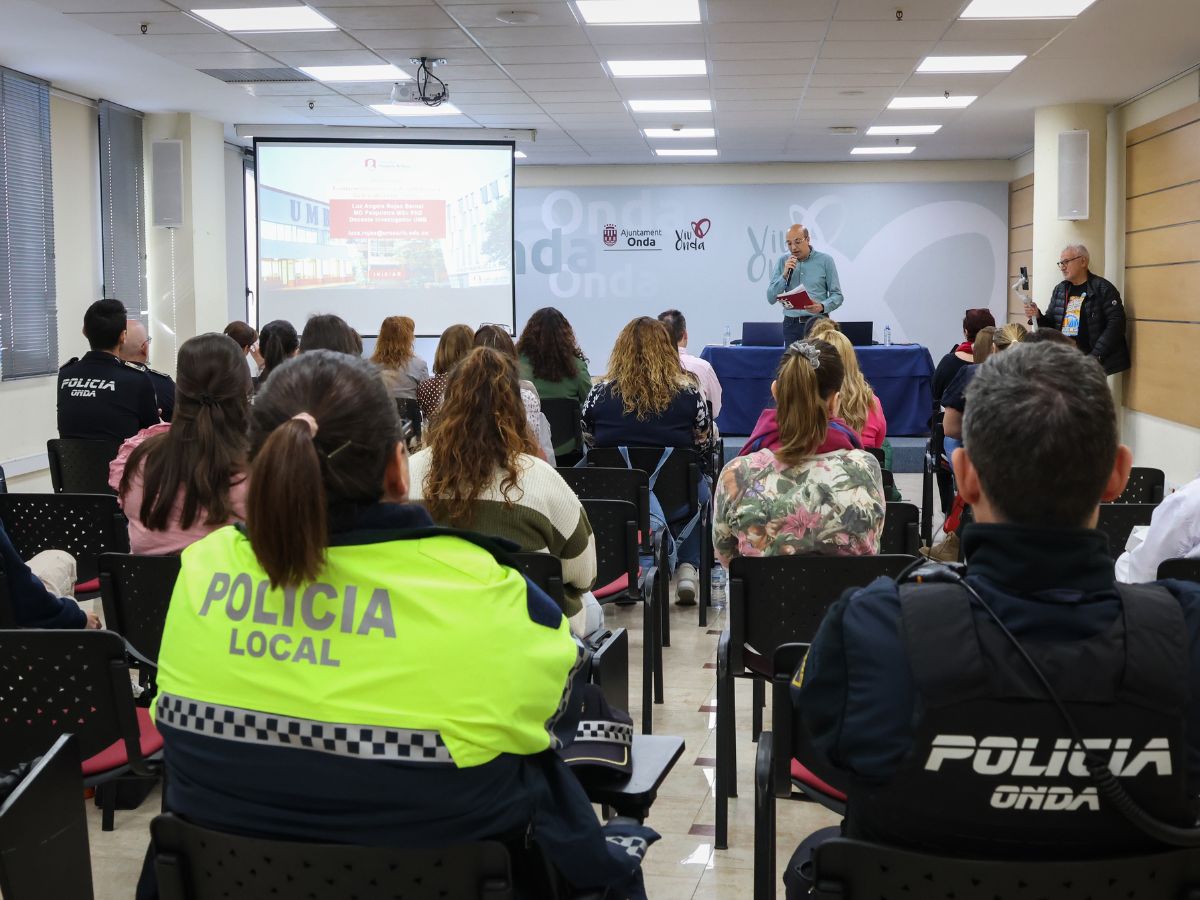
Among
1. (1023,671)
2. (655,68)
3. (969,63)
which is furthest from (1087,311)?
(1023,671)

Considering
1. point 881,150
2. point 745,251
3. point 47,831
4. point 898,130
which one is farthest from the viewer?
point 745,251

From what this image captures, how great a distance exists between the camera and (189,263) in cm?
1087

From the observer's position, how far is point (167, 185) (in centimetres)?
1036

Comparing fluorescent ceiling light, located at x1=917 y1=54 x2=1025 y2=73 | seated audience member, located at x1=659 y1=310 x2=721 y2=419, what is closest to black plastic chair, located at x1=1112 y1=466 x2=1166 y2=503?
Answer: seated audience member, located at x1=659 y1=310 x2=721 y2=419

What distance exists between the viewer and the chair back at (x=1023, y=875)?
120 cm

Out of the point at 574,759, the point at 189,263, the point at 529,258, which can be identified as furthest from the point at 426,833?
the point at 529,258

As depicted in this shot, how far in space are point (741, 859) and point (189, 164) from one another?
958 cm

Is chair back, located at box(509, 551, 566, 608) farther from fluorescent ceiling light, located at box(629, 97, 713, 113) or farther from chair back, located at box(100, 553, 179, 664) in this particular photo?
fluorescent ceiling light, located at box(629, 97, 713, 113)

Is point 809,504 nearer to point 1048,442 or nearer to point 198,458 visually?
point 198,458

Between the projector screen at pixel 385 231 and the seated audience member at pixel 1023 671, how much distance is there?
918 centimetres

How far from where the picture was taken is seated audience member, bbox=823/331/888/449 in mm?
4945

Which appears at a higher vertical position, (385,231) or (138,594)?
(385,231)

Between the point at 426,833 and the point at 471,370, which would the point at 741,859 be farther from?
the point at 426,833

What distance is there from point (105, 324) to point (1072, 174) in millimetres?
7987
